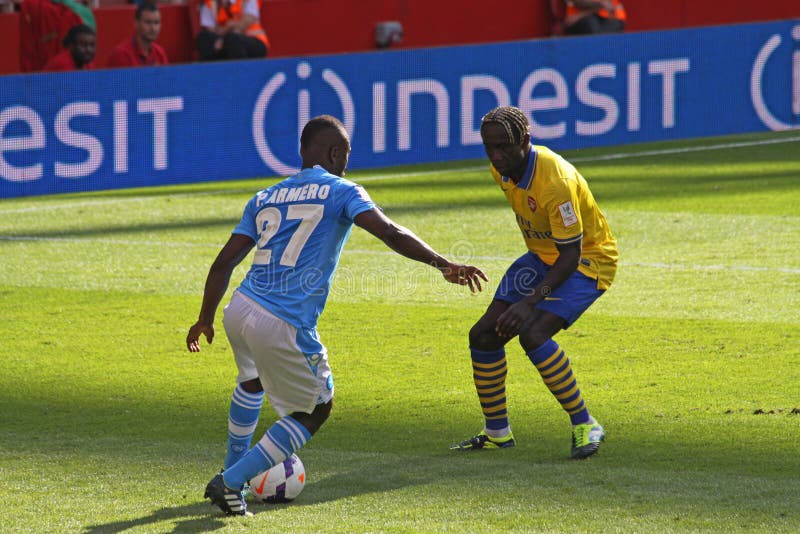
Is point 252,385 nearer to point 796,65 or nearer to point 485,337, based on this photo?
point 485,337

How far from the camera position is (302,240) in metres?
5.78

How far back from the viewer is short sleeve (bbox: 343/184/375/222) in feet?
18.8

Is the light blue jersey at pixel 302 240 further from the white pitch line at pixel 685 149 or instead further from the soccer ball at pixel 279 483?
the white pitch line at pixel 685 149

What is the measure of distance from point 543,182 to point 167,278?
5332 mm

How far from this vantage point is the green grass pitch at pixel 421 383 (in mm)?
6004

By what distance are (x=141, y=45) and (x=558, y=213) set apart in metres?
10.9

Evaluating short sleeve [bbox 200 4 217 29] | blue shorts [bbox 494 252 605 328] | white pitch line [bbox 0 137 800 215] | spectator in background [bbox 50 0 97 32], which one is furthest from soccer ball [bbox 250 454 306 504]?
short sleeve [bbox 200 4 217 29]

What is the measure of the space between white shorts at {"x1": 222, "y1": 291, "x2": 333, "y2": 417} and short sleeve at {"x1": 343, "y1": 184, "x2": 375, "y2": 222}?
0.48m

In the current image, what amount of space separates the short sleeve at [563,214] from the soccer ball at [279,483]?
5.06ft

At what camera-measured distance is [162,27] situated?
64.3ft

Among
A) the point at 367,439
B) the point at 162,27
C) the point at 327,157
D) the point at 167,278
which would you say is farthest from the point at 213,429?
the point at 162,27

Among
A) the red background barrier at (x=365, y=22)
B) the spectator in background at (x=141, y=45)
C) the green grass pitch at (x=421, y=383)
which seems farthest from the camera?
the red background barrier at (x=365, y=22)

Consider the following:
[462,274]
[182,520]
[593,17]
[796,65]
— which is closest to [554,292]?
[462,274]

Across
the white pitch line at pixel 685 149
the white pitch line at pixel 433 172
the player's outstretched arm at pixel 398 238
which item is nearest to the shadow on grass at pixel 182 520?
the player's outstretched arm at pixel 398 238
